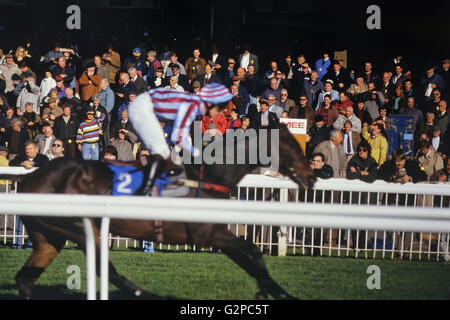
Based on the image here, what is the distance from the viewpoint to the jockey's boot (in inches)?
165

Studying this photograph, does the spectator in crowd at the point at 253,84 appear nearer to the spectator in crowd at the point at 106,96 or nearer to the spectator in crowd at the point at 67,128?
the spectator in crowd at the point at 106,96

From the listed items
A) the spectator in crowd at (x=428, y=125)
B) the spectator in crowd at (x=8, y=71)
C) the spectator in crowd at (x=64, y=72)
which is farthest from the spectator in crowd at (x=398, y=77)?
the spectator in crowd at (x=8, y=71)

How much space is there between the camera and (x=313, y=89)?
9555 millimetres

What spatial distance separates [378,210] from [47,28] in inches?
408

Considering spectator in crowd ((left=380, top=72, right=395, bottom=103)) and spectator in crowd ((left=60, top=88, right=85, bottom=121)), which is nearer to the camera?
spectator in crowd ((left=60, top=88, right=85, bottom=121))

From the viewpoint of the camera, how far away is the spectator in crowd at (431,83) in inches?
384

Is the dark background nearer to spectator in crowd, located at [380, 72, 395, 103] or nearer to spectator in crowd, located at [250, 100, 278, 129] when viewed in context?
spectator in crowd, located at [380, 72, 395, 103]

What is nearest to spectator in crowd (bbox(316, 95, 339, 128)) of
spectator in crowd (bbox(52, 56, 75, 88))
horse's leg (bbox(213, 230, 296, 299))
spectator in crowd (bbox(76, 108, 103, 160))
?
spectator in crowd (bbox(76, 108, 103, 160))

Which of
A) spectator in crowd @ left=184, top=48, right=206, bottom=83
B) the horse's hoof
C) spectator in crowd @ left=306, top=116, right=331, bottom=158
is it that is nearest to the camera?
the horse's hoof

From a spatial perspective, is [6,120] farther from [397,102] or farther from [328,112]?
[397,102]

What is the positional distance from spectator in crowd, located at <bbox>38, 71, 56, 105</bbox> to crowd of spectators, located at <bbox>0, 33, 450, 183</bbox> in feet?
0.05

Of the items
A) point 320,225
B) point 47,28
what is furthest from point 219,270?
point 47,28

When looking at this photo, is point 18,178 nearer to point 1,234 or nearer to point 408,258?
point 1,234

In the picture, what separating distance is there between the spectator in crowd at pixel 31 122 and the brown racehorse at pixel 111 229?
469 cm
